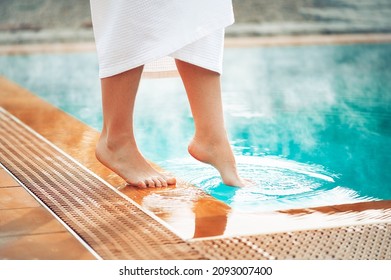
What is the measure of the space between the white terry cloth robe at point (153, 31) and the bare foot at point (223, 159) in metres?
0.24

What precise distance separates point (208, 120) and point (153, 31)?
32 centimetres

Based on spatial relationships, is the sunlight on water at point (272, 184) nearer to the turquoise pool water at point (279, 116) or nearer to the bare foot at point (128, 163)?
the turquoise pool water at point (279, 116)

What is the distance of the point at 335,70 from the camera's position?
5090 millimetres

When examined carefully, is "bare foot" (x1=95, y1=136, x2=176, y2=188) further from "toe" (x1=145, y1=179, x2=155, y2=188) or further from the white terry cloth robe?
the white terry cloth robe

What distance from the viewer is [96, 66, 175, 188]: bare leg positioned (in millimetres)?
2195

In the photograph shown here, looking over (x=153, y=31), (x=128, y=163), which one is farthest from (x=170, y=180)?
(x=153, y=31)

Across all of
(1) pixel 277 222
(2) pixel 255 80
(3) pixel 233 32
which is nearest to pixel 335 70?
(2) pixel 255 80

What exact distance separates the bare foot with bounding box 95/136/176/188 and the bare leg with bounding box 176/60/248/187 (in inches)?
5.4

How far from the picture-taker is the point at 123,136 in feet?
7.53

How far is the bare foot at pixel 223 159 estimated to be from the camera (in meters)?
2.29

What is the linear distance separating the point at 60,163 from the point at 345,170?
0.92 m

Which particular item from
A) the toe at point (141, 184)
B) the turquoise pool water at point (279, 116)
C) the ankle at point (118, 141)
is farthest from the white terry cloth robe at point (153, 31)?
the turquoise pool water at point (279, 116)

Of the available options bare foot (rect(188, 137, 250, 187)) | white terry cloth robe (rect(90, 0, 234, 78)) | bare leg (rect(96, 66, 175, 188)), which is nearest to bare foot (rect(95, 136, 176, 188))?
bare leg (rect(96, 66, 175, 188))
